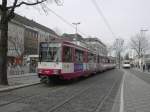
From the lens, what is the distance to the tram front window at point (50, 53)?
1923 cm

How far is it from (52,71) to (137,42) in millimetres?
73043

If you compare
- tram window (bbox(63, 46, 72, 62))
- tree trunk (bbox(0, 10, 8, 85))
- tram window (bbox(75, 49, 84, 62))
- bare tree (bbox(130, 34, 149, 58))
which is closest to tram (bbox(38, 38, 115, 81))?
tram window (bbox(63, 46, 72, 62))

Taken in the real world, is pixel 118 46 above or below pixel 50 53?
above

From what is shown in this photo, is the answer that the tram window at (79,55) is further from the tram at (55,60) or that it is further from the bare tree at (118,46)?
the bare tree at (118,46)

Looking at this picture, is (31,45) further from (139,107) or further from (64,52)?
(139,107)

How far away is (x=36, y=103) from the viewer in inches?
445

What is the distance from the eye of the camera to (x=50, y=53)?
1961 cm

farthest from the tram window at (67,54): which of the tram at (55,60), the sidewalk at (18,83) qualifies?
the sidewalk at (18,83)

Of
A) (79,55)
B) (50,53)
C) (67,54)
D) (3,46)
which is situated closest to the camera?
(3,46)

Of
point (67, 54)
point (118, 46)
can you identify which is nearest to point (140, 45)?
point (118, 46)

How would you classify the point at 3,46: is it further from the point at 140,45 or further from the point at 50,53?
the point at 140,45

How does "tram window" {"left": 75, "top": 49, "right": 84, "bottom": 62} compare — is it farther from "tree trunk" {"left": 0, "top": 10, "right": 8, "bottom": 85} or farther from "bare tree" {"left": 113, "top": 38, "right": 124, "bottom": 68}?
"bare tree" {"left": 113, "top": 38, "right": 124, "bottom": 68}

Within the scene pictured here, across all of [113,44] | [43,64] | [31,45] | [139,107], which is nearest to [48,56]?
[43,64]

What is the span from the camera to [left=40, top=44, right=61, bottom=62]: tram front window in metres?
19.2
